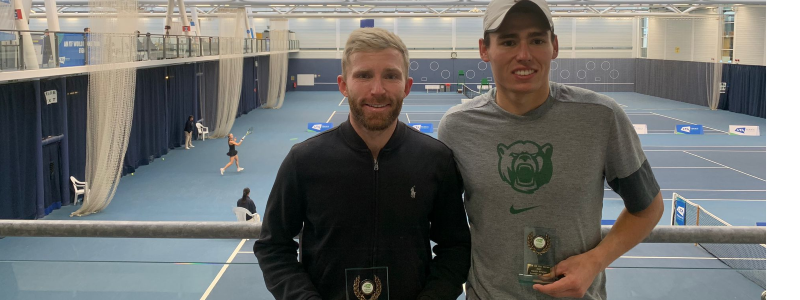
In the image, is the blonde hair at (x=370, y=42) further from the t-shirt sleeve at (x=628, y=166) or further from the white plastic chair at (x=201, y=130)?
the white plastic chair at (x=201, y=130)

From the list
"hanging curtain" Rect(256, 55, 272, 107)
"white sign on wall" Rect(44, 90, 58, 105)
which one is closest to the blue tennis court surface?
"hanging curtain" Rect(256, 55, 272, 107)

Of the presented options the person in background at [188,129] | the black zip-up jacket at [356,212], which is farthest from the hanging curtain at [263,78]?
the black zip-up jacket at [356,212]

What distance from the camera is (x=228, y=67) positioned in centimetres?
2752

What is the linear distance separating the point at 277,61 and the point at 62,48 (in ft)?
81.1

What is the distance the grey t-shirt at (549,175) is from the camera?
210cm

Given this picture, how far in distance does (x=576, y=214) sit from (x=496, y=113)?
0.40 m

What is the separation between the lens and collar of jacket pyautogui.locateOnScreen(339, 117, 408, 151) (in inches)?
81.8

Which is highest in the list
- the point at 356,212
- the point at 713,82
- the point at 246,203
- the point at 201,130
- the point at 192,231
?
the point at 713,82

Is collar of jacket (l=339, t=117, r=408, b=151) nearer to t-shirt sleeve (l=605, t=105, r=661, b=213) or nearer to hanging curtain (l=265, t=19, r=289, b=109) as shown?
t-shirt sleeve (l=605, t=105, r=661, b=213)

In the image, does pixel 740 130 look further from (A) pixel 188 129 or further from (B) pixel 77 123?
(B) pixel 77 123

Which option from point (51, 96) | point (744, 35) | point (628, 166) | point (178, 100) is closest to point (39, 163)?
point (51, 96)

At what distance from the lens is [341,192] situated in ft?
6.77
